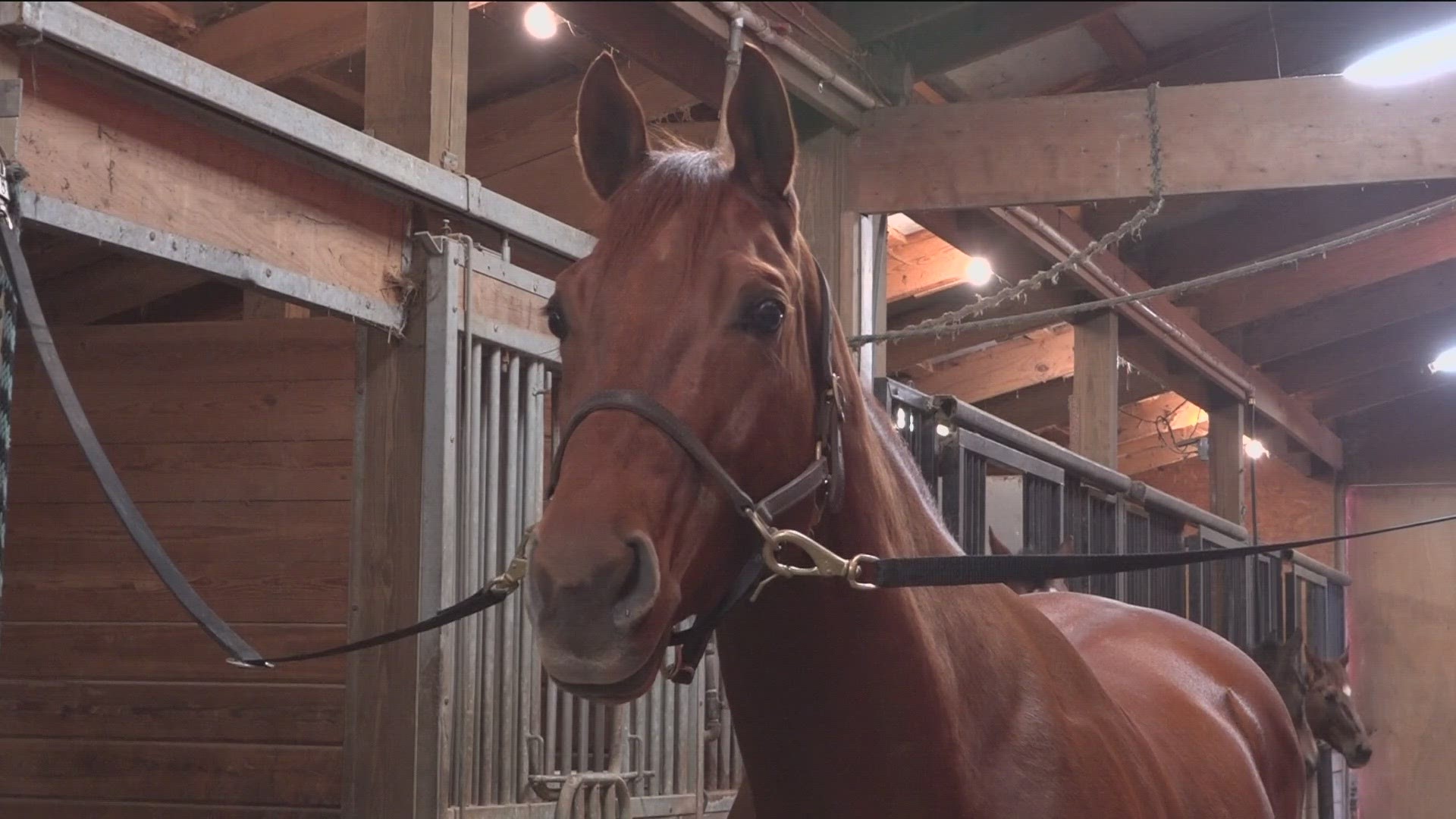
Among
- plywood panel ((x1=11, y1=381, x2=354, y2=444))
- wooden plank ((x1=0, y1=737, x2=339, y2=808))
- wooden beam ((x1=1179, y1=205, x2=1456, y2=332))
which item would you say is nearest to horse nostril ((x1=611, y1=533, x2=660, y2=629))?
plywood panel ((x1=11, y1=381, x2=354, y2=444))

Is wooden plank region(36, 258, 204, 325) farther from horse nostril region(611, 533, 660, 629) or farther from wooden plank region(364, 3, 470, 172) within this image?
horse nostril region(611, 533, 660, 629)

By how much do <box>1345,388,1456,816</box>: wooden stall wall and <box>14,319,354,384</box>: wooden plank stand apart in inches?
A: 295

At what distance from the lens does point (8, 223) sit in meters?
2.13

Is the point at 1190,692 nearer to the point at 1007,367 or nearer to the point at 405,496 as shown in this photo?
the point at 405,496

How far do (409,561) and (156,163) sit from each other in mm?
1048

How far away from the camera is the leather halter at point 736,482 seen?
5.13ft

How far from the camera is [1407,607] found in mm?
10195

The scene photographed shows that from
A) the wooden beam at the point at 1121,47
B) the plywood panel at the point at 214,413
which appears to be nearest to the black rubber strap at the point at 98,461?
the plywood panel at the point at 214,413

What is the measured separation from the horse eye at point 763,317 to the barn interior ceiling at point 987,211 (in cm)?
32

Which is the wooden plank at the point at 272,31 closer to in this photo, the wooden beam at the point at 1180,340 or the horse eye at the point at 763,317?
the horse eye at the point at 763,317

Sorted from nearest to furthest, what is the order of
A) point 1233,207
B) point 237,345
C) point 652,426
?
1. point 652,426
2. point 237,345
3. point 1233,207

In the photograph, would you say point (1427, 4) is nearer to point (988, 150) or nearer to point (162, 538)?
point (988, 150)

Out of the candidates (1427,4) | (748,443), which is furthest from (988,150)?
(1427,4)

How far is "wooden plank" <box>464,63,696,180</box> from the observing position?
479 cm
